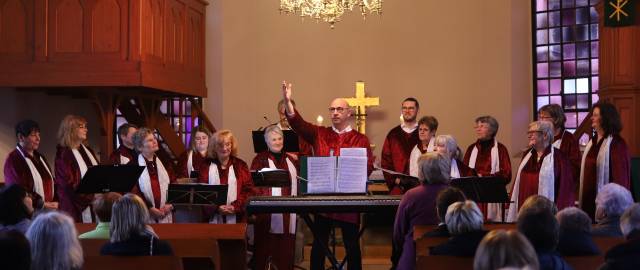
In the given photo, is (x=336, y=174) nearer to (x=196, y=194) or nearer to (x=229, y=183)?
(x=196, y=194)

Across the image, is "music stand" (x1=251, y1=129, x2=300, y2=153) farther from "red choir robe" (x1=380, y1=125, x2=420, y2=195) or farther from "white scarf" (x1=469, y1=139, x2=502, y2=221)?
"white scarf" (x1=469, y1=139, x2=502, y2=221)

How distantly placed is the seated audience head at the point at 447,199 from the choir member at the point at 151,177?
11.0 feet

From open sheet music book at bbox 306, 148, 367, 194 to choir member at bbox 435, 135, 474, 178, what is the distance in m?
1.27

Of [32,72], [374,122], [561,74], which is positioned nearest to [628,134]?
[561,74]

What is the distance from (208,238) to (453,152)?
10.6ft

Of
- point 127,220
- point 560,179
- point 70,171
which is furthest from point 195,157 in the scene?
point 127,220

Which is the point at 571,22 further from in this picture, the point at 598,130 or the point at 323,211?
the point at 323,211

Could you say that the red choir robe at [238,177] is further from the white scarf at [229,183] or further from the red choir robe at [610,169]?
the red choir robe at [610,169]

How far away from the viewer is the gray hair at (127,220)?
15.4 ft

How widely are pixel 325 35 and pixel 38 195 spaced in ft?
21.9

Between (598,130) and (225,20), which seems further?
(225,20)

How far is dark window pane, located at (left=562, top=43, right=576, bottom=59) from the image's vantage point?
13078mm

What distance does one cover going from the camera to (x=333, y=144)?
316 inches

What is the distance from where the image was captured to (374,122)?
1347cm
